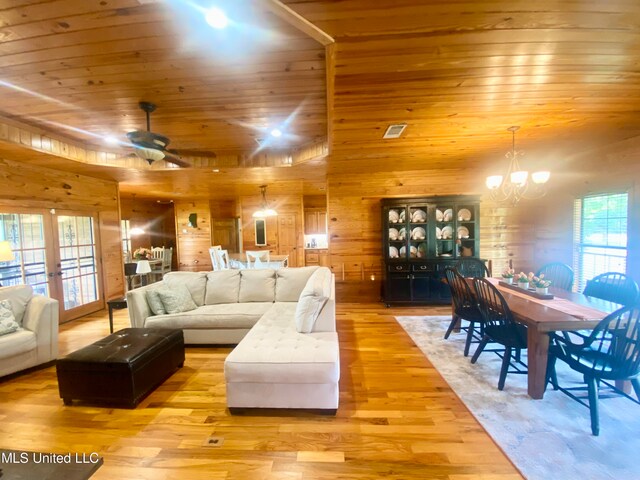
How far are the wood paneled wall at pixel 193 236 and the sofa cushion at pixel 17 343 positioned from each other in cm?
593

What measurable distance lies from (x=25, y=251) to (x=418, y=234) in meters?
6.31

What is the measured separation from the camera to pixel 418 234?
17.2 ft

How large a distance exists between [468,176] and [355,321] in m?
3.49

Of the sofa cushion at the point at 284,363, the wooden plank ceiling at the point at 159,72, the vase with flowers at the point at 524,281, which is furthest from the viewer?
the vase with flowers at the point at 524,281

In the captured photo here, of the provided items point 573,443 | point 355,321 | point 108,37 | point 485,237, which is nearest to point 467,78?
point 108,37

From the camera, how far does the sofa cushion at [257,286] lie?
4.00 metres

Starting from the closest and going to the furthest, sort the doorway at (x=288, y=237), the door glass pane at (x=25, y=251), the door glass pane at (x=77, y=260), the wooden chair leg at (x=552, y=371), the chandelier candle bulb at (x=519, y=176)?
the wooden chair leg at (x=552, y=371) → the chandelier candle bulb at (x=519, y=176) → the door glass pane at (x=25, y=251) → the door glass pane at (x=77, y=260) → the doorway at (x=288, y=237)

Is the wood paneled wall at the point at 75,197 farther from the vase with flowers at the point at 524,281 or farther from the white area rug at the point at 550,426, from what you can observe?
the vase with flowers at the point at 524,281

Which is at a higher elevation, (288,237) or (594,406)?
(288,237)

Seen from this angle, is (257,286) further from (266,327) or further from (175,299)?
(266,327)

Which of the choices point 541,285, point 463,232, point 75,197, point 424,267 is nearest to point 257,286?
point 424,267

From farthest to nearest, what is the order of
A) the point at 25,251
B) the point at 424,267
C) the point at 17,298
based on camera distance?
the point at 424,267 < the point at 25,251 < the point at 17,298

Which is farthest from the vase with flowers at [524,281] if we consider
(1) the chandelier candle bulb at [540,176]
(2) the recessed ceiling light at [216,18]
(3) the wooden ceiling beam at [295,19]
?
(2) the recessed ceiling light at [216,18]

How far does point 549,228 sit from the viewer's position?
4.90m
